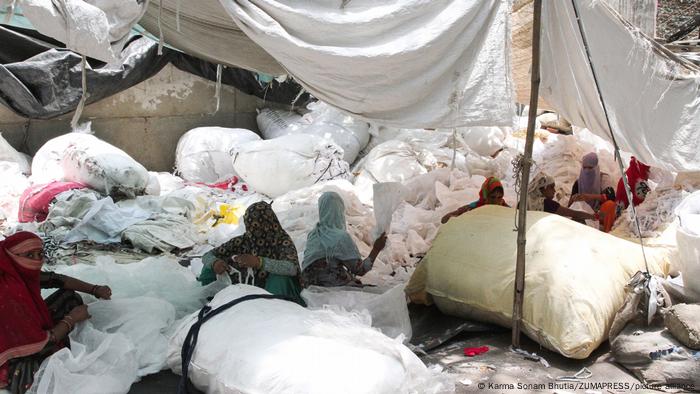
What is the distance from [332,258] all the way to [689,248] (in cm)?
209

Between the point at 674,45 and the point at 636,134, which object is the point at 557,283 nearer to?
the point at 636,134

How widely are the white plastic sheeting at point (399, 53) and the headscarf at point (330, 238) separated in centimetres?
104

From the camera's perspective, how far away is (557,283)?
336 centimetres

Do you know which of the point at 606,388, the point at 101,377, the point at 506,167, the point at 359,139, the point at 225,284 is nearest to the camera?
the point at 101,377

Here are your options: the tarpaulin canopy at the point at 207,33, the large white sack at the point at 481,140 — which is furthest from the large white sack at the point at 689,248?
the large white sack at the point at 481,140

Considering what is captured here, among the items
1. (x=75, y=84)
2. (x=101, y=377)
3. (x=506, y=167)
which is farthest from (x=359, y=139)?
(x=101, y=377)

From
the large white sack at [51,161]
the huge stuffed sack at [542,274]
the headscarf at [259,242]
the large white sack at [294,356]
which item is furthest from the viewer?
the large white sack at [51,161]

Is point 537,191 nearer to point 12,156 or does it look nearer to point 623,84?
point 623,84

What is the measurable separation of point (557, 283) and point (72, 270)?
3.03 metres

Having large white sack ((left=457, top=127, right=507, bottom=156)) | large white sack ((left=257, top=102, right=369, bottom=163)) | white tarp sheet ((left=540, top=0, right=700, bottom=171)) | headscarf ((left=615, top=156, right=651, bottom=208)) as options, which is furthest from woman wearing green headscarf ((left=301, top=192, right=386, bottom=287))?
large white sack ((left=457, top=127, right=507, bottom=156))

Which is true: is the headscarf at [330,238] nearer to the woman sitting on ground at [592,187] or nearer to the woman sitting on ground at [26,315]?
the woman sitting on ground at [26,315]

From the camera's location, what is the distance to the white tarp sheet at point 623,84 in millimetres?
3572

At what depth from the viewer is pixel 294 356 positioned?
264cm

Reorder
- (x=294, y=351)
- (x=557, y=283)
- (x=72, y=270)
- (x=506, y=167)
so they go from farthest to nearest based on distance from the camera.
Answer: (x=506, y=167), (x=72, y=270), (x=557, y=283), (x=294, y=351)
